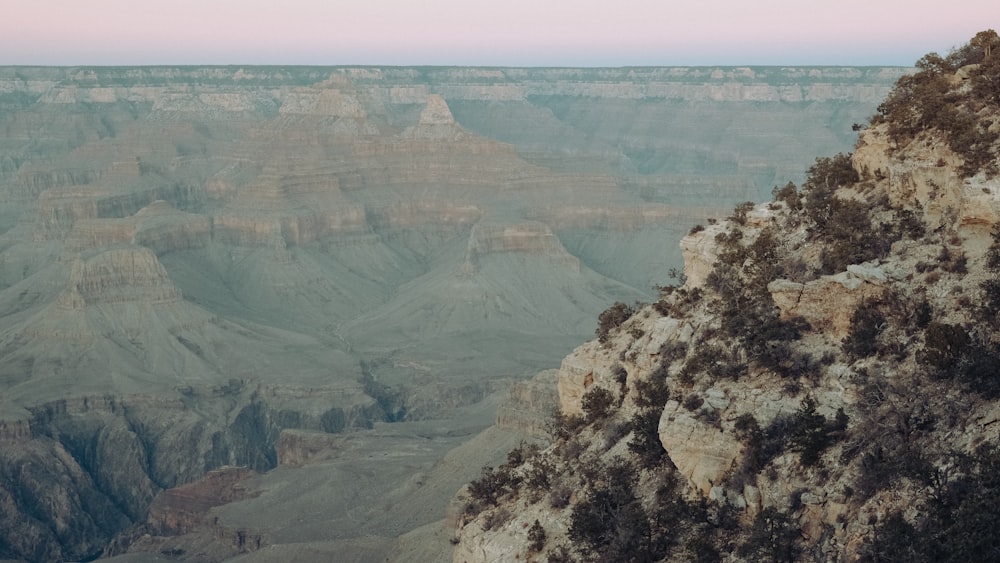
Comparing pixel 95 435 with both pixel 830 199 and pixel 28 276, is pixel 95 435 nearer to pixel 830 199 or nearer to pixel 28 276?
pixel 28 276

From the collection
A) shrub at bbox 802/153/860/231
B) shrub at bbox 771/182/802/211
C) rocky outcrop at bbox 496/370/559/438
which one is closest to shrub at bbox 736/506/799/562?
shrub at bbox 802/153/860/231

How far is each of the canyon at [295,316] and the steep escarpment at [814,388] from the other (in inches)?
738

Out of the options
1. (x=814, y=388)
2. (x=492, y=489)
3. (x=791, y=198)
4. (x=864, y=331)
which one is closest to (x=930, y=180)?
(x=864, y=331)

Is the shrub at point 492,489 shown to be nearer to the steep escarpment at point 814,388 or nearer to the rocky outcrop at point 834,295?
the steep escarpment at point 814,388

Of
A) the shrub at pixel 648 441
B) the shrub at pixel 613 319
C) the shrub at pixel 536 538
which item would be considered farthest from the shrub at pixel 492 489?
the shrub at pixel 613 319

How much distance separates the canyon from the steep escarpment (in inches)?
738

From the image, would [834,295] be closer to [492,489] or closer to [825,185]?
[825,185]

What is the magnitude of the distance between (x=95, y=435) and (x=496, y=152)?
73.0 m

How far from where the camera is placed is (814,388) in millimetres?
22453

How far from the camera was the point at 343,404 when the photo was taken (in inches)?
3743

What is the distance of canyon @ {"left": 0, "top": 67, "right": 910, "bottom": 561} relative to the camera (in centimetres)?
6800

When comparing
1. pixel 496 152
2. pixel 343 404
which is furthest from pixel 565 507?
pixel 496 152

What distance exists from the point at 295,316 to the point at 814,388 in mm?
103851

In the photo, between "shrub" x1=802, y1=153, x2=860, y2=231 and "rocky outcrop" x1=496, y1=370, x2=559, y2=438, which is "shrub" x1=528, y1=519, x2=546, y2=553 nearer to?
"shrub" x1=802, y1=153, x2=860, y2=231
